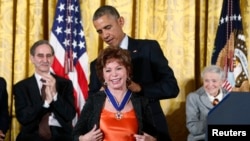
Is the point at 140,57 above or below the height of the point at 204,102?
above

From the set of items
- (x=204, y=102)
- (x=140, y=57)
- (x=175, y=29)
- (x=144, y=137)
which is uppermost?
(x=175, y=29)

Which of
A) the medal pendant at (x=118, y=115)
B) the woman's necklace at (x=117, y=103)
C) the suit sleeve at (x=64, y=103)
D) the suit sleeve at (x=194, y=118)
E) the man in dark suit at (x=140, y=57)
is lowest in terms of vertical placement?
the suit sleeve at (x=194, y=118)

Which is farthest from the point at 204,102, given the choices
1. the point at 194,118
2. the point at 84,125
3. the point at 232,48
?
the point at 84,125

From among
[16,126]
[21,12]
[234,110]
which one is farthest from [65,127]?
[234,110]

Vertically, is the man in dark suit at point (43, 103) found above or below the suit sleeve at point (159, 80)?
below

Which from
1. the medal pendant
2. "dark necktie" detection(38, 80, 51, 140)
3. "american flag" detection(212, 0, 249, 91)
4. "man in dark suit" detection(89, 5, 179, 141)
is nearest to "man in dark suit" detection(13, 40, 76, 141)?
→ "dark necktie" detection(38, 80, 51, 140)

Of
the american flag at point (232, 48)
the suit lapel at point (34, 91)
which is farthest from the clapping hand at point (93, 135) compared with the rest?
the american flag at point (232, 48)

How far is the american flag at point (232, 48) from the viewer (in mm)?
4156

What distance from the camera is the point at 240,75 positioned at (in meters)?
4.18

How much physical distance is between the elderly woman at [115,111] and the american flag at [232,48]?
2.21m

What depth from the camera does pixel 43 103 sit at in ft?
10.7

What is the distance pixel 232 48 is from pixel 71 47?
1.57 m

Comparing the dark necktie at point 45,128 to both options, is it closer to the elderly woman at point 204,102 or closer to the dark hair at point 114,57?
the elderly woman at point 204,102

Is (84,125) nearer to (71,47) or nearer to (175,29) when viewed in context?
(71,47)
